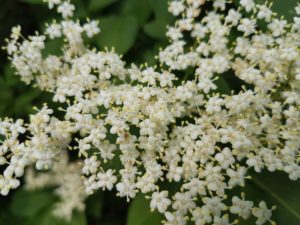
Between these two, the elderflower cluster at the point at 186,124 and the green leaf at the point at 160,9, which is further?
the green leaf at the point at 160,9

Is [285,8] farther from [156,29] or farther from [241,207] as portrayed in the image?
[241,207]

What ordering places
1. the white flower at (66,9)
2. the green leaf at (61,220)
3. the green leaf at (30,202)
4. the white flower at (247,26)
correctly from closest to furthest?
the white flower at (247,26) → the white flower at (66,9) → the green leaf at (61,220) → the green leaf at (30,202)

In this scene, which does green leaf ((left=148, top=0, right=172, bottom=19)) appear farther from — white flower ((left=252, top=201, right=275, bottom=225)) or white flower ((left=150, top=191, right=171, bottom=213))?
white flower ((left=252, top=201, right=275, bottom=225))

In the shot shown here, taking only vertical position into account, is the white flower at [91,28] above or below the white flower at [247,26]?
above

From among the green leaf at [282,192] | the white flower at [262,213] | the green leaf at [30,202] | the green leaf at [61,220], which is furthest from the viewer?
the green leaf at [30,202]

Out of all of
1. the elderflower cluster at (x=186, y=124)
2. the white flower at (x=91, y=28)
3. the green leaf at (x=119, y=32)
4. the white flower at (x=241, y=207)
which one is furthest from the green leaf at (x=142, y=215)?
the white flower at (x=91, y=28)

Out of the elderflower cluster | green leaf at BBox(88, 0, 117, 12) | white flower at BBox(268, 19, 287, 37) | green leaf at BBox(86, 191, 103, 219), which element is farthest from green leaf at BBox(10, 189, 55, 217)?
white flower at BBox(268, 19, 287, 37)

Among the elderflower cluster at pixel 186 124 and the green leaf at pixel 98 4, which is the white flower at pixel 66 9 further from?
the elderflower cluster at pixel 186 124

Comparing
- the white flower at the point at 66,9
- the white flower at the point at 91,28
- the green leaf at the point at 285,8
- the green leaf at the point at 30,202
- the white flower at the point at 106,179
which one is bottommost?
the white flower at the point at 106,179
